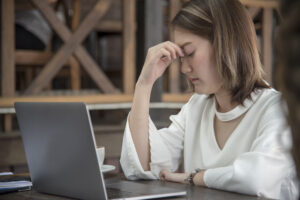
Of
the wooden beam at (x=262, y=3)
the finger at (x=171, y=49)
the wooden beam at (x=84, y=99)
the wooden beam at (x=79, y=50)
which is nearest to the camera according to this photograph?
the finger at (x=171, y=49)

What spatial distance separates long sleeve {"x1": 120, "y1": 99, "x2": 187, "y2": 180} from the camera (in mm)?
1352

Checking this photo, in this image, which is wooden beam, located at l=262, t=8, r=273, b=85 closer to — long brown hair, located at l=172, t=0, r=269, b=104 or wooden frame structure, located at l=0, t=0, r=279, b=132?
wooden frame structure, located at l=0, t=0, r=279, b=132

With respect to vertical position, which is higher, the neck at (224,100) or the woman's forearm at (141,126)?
the neck at (224,100)

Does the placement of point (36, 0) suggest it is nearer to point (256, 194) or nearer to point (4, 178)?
point (4, 178)

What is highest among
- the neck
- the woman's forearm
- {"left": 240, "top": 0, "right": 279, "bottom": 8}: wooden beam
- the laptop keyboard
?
{"left": 240, "top": 0, "right": 279, "bottom": 8}: wooden beam

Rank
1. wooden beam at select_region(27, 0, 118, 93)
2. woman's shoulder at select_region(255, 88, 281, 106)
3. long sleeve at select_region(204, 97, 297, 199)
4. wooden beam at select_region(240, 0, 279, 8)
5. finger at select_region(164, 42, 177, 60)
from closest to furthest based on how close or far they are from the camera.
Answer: long sleeve at select_region(204, 97, 297, 199)
woman's shoulder at select_region(255, 88, 281, 106)
finger at select_region(164, 42, 177, 60)
wooden beam at select_region(27, 0, 118, 93)
wooden beam at select_region(240, 0, 279, 8)

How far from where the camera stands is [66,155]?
98 centimetres

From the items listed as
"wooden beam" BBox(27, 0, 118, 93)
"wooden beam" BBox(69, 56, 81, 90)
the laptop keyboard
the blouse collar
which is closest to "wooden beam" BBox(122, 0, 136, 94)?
"wooden beam" BBox(27, 0, 118, 93)

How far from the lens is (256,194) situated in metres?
1.13

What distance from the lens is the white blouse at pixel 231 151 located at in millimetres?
1156

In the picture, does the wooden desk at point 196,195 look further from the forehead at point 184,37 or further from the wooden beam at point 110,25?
the wooden beam at point 110,25

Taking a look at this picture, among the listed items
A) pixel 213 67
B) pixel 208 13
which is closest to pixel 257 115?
pixel 213 67

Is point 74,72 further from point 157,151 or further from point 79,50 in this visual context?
point 157,151

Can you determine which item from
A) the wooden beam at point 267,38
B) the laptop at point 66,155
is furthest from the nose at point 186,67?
the wooden beam at point 267,38
